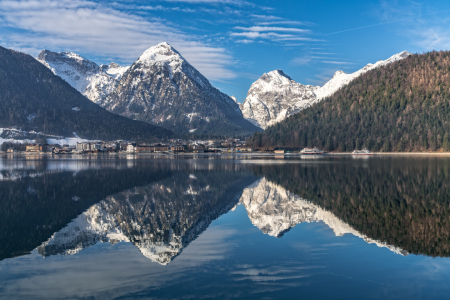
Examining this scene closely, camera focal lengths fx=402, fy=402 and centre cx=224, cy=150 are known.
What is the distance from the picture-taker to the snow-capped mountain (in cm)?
2467

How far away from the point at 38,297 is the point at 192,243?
28.9 feet

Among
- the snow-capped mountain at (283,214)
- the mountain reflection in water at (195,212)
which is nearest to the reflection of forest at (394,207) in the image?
the mountain reflection in water at (195,212)

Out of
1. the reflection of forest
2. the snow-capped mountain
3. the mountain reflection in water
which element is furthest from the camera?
the snow-capped mountain

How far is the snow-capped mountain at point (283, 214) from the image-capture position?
80.9 feet

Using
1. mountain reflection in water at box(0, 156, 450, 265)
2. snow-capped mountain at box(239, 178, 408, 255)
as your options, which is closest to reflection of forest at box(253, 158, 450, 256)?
mountain reflection in water at box(0, 156, 450, 265)

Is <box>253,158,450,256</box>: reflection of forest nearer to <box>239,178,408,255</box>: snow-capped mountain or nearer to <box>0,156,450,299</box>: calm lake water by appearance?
<box>0,156,450,299</box>: calm lake water

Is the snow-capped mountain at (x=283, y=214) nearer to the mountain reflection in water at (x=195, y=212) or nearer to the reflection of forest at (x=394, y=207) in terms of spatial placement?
the mountain reflection in water at (x=195, y=212)

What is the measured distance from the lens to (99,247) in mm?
21578

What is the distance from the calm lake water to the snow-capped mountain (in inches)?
4.0

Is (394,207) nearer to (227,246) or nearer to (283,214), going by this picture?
(283,214)

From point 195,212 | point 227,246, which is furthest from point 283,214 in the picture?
point 227,246

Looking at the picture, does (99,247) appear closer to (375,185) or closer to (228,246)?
(228,246)

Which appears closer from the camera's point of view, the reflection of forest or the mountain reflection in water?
the reflection of forest

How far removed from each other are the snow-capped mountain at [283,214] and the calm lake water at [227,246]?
0.33 feet
